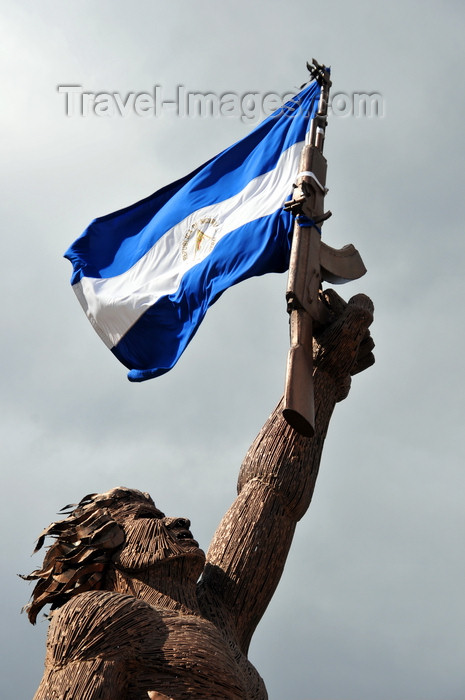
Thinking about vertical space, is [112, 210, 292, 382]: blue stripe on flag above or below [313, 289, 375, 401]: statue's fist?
above

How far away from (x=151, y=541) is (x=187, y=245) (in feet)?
10.5

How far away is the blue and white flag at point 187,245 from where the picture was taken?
8.96 meters

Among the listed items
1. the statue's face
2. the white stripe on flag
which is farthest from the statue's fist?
the statue's face

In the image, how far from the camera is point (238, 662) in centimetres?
700

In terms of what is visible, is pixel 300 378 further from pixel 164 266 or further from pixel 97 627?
pixel 164 266

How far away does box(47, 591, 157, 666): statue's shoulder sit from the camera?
21.2ft

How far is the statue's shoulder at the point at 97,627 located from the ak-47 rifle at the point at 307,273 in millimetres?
1522

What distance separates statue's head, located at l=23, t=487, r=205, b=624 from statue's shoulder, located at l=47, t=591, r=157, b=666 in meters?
0.47

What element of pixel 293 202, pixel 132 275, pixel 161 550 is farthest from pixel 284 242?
pixel 161 550

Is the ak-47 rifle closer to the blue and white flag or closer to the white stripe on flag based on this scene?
the blue and white flag

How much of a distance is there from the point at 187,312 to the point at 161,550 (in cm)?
262

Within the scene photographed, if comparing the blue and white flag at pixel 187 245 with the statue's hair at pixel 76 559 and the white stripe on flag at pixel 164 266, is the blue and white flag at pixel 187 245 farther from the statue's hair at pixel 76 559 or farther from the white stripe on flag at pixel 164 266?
the statue's hair at pixel 76 559

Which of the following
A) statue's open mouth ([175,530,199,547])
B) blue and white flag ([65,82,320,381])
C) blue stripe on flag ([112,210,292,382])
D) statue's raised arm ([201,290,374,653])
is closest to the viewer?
statue's open mouth ([175,530,199,547])

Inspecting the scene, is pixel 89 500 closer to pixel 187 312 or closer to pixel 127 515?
pixel 127 515
